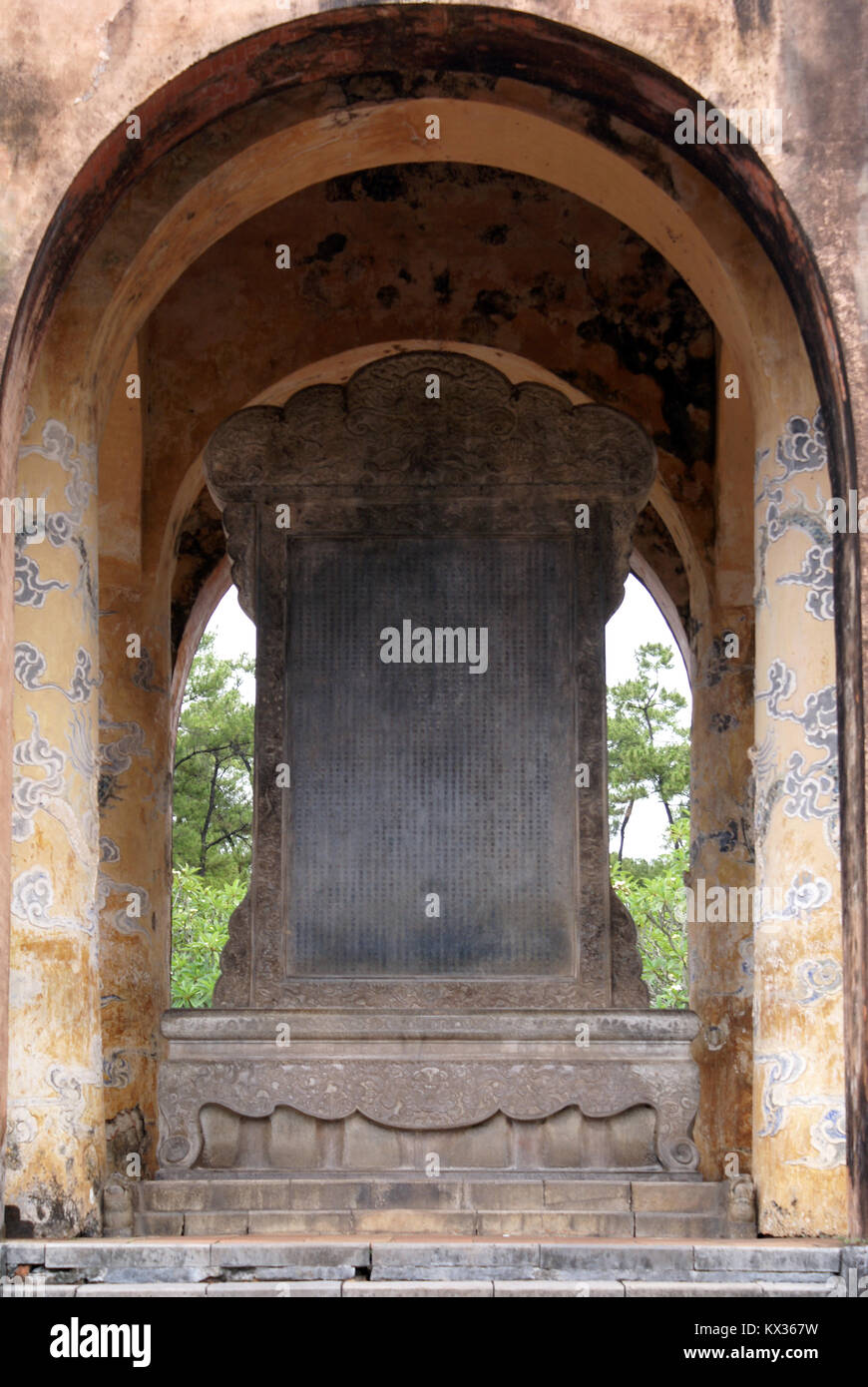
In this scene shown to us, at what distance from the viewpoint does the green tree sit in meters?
25.7

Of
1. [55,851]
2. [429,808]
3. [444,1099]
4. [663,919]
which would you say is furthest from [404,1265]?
[663,919]

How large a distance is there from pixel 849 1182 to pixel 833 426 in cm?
273

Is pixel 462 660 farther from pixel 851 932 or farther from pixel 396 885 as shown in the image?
pixel 851 932

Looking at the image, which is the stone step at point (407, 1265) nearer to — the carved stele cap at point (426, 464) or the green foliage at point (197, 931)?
the carved stele cap at point (426, 464)

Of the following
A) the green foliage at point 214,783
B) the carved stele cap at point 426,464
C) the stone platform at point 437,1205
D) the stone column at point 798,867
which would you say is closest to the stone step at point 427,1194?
the stone platform at point 437,1205

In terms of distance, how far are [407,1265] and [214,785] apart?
783 inches

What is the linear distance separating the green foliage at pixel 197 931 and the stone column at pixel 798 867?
49.7 ft

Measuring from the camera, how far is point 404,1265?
625 cm

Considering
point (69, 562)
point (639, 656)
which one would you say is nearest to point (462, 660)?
point (69, 562)

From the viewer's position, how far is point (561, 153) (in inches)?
328

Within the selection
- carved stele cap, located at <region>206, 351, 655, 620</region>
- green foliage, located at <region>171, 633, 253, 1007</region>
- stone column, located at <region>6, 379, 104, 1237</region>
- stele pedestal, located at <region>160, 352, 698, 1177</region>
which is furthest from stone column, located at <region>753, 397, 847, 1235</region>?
green foliage, located at <region>171, 633, 253, 1007</region>

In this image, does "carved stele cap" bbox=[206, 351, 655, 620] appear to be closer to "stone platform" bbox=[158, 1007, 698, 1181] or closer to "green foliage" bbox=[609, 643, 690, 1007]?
"stone platform" bbox=[158, 1007, 698, 1181]

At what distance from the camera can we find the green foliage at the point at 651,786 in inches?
971
